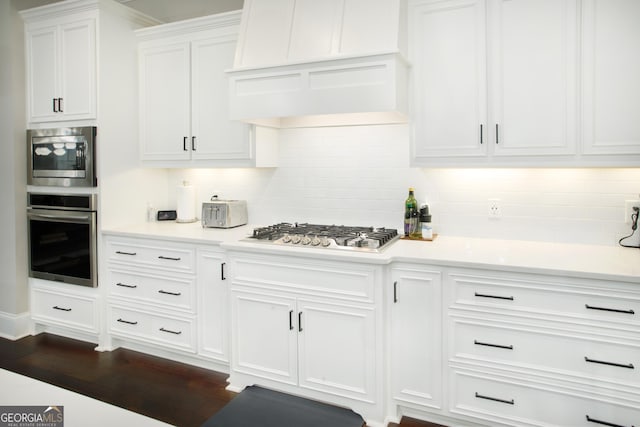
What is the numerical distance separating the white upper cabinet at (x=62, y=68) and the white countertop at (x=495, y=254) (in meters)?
1.32

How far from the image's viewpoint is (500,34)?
2490mm

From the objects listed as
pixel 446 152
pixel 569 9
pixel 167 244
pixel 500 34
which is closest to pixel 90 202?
pixel 167 244

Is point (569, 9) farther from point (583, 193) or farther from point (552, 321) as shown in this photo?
point (552, 321)

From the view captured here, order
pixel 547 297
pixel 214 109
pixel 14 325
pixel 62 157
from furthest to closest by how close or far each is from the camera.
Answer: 1. pixel 14 325
2. pixel 62 157
3. pixel 214 109
4. pixel 547 297

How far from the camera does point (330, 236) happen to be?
280 cm

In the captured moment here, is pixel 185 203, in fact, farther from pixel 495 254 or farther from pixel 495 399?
pixel 495 399

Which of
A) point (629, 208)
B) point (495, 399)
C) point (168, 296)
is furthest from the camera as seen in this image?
point (168, 296)

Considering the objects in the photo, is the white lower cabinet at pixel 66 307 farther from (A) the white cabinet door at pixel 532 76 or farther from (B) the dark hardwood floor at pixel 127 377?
(A) the white cabinet door at pixel 532 76

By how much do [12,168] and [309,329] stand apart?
9.22 ft

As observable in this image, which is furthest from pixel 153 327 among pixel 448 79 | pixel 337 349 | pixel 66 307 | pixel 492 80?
pixel 492 80


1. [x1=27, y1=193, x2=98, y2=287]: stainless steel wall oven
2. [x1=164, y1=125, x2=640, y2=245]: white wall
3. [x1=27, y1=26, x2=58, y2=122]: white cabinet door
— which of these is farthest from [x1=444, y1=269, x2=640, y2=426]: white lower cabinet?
[x1=27, y1=26, x2=58, y2=122]: white cabinet door

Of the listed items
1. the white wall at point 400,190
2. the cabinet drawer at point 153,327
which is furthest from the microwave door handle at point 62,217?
the white wall at point 400,190

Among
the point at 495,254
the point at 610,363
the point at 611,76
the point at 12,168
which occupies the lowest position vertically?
the point at 610,363

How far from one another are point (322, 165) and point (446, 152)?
3.29ft
